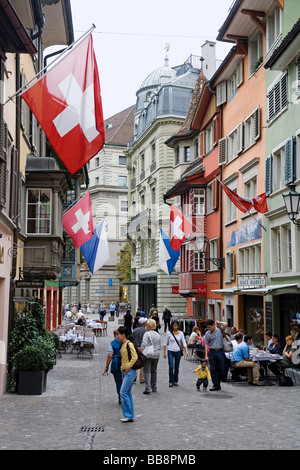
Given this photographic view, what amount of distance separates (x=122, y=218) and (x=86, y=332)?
58.6 meters

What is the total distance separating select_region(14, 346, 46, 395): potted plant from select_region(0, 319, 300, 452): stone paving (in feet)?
0.89

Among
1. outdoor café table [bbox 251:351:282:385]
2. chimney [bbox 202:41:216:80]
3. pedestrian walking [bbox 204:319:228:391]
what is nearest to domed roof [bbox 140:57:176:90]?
chimney [bbox 202:41:216:80]

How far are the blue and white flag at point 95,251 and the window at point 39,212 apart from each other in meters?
3.88

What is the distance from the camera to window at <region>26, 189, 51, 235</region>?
21.8 metres

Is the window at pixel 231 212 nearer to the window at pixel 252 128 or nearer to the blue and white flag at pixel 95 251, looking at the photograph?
the window at pixel 252 128

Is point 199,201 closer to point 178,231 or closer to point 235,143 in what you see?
point 235,143

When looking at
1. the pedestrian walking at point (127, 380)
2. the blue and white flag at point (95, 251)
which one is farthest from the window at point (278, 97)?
the pedestrian walking at point (127, 380)

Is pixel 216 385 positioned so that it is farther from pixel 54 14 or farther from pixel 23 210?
pixel 54 14

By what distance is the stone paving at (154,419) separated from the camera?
357 inches

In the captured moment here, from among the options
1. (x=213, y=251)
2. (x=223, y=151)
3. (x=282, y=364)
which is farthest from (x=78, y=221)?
(x=213, y=251)

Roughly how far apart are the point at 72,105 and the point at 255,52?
18.2 meters

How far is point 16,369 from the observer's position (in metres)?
14.0

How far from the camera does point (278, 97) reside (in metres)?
22.5
